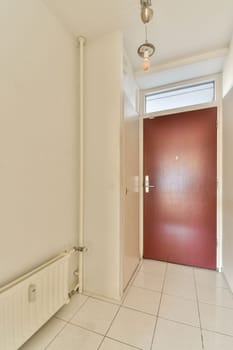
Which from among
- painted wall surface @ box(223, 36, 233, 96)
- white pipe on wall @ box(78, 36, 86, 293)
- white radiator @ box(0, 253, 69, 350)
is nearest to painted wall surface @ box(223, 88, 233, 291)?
painted wall surface @ box(223, 36, 233, 96)

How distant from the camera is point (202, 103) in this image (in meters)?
2.37

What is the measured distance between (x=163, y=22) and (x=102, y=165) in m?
1.40

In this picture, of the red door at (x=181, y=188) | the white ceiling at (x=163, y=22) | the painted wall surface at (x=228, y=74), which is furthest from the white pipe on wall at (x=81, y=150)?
the painted wall surface at (x=228, y=74)

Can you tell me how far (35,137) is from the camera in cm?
137

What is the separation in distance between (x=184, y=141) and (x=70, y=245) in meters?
1.88

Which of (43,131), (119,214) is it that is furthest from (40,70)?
(119,214)

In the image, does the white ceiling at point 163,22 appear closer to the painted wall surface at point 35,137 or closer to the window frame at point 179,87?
the painted wall surface at point 35,137

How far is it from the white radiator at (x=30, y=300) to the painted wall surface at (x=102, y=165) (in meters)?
0.37

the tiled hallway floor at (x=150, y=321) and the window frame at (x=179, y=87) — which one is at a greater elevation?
the window frame at (x=179, y=87)

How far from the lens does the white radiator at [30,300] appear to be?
1.06 m

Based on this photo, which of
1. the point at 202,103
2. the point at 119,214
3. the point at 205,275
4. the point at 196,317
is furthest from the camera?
the point at 202,103

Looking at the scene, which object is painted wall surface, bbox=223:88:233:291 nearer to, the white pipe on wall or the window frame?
the window frame

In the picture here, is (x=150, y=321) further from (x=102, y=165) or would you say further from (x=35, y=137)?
(x=35, y=137)

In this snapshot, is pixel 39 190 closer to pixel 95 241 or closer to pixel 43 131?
pixel 43 131
